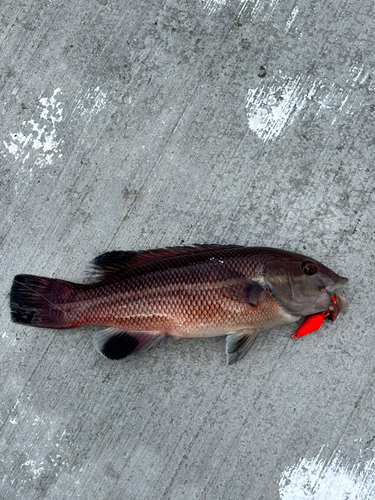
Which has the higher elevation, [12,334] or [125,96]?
[125,96]

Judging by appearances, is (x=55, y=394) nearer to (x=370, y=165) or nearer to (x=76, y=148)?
(x=76, y=148)

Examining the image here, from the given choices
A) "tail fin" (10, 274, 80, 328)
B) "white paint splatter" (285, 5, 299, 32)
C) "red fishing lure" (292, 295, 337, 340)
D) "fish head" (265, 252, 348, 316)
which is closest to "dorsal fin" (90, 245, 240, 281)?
"tail fin" (10, 274, 80, 328)

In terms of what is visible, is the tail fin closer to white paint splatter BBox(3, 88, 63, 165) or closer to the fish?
the fish

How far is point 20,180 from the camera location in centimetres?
373

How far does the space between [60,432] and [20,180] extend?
205 centimetres

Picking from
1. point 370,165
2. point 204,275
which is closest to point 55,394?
point 204,275

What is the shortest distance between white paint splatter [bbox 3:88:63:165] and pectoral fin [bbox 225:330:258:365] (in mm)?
2056

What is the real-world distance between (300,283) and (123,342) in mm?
1352

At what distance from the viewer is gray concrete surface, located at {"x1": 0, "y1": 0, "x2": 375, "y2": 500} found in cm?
347

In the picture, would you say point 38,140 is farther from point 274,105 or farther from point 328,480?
point 328,480

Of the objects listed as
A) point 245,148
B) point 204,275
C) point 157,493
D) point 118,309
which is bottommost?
point 157,493

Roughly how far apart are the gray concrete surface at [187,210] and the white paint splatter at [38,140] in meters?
0.01

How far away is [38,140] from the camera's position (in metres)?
3.75

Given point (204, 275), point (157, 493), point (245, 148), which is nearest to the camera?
point (204, 275)
